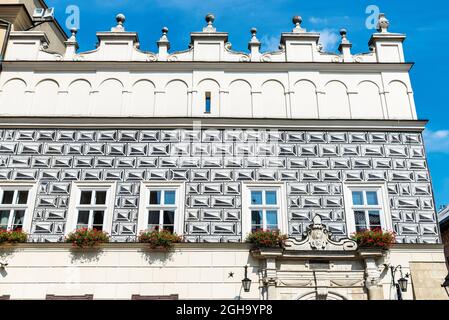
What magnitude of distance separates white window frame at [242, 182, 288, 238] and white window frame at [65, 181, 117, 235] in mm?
3537

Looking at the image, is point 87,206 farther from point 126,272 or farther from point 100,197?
point 126,272

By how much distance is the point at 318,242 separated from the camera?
486 inches

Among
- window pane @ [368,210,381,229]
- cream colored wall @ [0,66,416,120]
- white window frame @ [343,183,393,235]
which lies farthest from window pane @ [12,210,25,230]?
window pane @ [368,210,381,229]

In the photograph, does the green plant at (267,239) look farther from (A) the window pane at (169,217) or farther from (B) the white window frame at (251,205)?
(A) the window pane at (169,217)

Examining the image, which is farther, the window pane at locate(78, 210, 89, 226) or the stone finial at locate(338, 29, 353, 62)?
the stone finial at locate(338, 29, 353, 62)

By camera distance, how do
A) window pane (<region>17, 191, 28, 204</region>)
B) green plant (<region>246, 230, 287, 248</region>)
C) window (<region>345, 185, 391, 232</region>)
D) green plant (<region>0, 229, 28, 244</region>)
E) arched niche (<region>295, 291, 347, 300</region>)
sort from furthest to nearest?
window pane (<region>17, 191, 28, 204</region>), window (<region>345, 185, 391, 232</region>), green plant (<region>0, 229, 28, 244</region>), green plant (<region>246, 230, 287, 248</region>), arched niche (<region>295, 291, 347, 300</region>)

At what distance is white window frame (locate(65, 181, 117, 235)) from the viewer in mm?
12603

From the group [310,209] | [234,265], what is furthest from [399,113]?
[234,265]

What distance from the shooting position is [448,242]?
2130 cm

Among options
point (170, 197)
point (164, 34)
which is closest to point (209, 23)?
point (164, 34)

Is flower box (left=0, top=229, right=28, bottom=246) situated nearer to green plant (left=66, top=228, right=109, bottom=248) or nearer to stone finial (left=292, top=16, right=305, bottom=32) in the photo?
green plant (left=66, top=228, right=109, bottom=248)

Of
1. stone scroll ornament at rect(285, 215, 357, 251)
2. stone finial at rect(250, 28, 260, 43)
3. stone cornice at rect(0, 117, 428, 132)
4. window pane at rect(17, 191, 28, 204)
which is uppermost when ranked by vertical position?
stone finial at rect(250, 28, 260, 43)

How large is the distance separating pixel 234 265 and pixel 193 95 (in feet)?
17.3

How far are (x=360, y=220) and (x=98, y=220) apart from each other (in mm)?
7038
